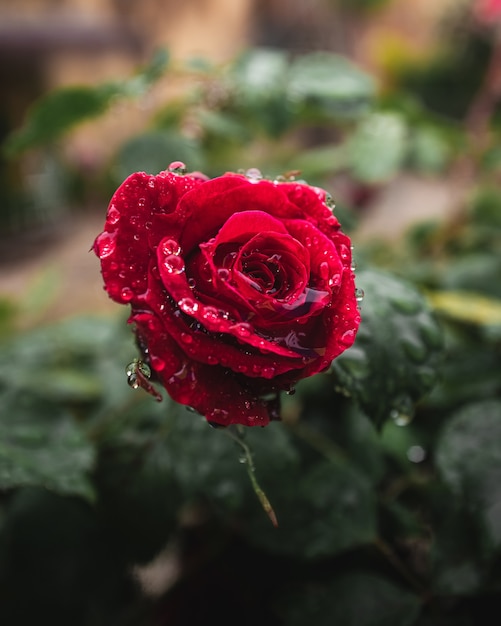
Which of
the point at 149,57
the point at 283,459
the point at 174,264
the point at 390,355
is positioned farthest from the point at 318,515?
the point at 149,57

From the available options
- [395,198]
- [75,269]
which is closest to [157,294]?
[75,269]

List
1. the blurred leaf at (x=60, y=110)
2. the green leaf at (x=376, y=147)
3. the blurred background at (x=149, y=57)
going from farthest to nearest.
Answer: the blurred background at (x=149, y=57)
the green leaf at (x=376, y=147)
the blurred leaf at (x=60, y=110)

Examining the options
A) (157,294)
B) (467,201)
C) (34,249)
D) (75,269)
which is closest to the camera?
(157,294)

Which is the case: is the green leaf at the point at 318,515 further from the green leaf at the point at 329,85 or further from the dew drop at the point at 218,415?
the green leaf at the point at 329,85

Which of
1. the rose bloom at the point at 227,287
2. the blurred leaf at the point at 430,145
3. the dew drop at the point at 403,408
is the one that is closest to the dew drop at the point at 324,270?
the rose bloom at the point at 227,287

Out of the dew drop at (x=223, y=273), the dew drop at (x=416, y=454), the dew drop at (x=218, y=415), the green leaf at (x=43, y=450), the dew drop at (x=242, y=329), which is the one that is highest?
the dew drop at (x=223, y=273)

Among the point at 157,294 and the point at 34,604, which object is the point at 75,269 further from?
the point at 157,294

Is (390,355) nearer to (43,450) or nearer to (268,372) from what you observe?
(268,372)
